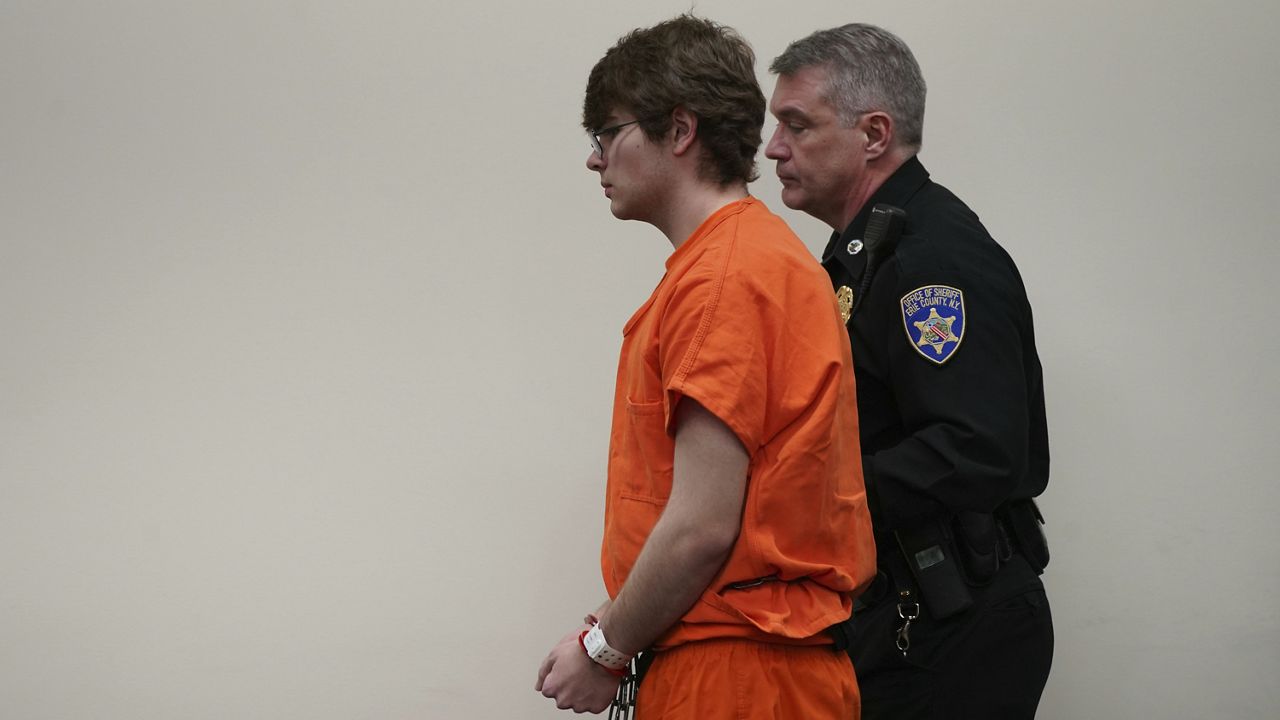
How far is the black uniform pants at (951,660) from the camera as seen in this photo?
5.38ft

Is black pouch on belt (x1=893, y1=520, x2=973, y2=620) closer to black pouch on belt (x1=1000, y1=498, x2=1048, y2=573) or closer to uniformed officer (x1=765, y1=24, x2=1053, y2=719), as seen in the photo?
uniformed officer (x1=765, y1=24, x2=1053, y2=719)

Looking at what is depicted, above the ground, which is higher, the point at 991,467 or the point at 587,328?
the point at 587,328

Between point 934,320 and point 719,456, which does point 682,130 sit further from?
point 934,320

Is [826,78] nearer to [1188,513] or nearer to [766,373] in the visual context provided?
[766,373]

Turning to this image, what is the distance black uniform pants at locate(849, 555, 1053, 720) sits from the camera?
1639 mm

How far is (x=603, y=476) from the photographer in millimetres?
2439

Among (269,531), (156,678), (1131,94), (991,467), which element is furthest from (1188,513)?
(156,678)

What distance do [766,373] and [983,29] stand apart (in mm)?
1516

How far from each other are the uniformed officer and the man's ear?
1.64 feet

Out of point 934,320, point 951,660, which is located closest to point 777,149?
point 934,320

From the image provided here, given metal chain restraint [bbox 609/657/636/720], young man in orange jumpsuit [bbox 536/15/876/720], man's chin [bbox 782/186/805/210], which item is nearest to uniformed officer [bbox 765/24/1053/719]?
man's chin [bbox 782/186/805/210]

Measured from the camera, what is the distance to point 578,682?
1231 mm

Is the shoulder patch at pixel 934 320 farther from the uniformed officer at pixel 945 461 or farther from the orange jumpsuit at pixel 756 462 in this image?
the orange jumpsuit at pixel 756 462

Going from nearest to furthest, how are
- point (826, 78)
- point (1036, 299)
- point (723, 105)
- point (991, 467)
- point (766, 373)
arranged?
point (766, 373) → point (723, 105) → point (991, 467) → point (826, 78) → point (1036, 299)
